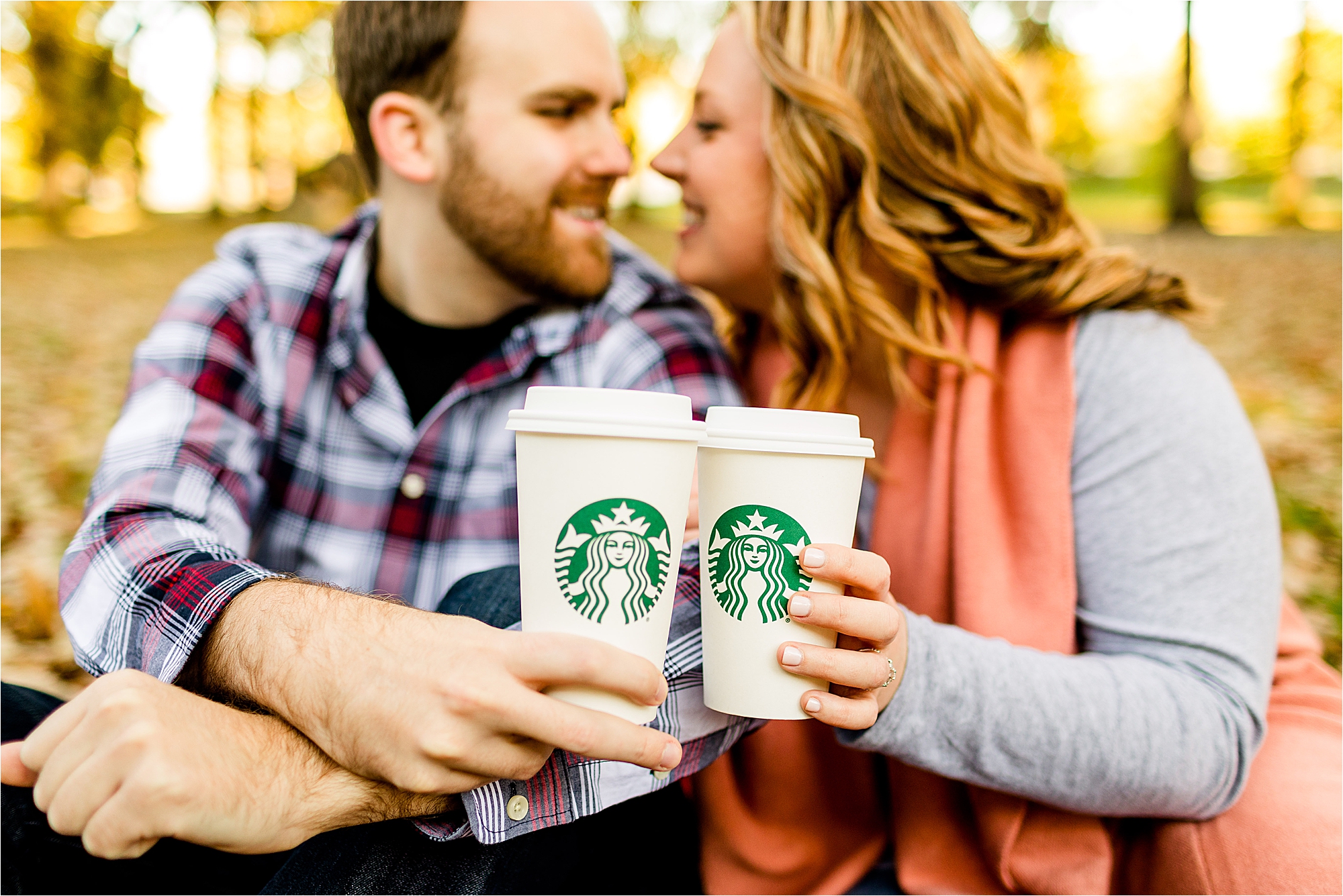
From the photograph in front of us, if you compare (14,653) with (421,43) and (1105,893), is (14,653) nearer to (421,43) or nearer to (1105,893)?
(421,43)

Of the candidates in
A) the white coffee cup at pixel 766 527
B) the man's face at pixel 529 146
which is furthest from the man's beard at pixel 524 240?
the white coffee cup at pixel 766 527

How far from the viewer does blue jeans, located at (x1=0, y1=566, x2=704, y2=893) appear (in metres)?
1.19

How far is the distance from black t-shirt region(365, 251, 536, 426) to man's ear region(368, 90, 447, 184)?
36cm

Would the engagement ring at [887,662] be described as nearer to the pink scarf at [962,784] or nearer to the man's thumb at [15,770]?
the pink scarf at [962,784]

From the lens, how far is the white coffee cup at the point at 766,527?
1.02m

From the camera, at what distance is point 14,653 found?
2.99 m

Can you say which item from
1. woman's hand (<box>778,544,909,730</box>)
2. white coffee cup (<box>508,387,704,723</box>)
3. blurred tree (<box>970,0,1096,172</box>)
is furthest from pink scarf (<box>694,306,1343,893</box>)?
white coffee cup (<box>508,387,704,723</box>)

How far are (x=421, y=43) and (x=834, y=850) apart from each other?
2280 mm

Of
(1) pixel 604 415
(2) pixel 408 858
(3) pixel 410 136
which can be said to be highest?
(3) pixel 410 136

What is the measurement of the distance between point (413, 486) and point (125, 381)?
528 centimetres

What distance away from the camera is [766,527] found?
40.9 inches

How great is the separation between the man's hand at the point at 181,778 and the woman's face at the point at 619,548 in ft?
1.50

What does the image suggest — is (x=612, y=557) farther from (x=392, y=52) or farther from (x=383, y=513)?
(x=392, y=52)

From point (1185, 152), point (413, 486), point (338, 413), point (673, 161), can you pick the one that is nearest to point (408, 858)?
point (413, 486)
